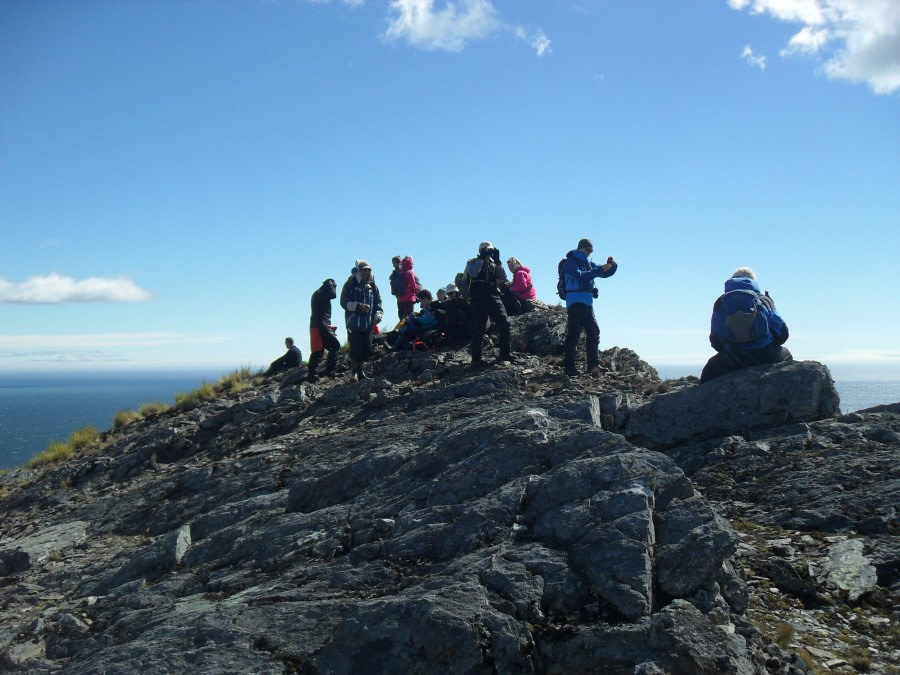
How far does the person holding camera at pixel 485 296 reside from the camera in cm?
1472

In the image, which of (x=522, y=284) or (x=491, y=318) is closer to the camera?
(x=491, y=318)

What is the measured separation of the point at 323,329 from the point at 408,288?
10.0ft

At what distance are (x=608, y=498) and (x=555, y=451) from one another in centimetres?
141

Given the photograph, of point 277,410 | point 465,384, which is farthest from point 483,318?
point 277,410

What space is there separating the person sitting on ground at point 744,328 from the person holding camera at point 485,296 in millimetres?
4375

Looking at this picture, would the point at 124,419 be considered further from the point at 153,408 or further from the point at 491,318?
the point at 491,318

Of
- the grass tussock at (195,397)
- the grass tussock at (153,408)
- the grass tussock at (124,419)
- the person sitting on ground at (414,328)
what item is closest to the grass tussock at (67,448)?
the grass tussock at (124,419)

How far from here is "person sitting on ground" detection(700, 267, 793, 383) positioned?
1143 centimetres

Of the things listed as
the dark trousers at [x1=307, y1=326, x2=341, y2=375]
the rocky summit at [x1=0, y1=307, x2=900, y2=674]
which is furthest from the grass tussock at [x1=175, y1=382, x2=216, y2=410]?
the rocky summit at [x1=0, y1=307, x2=900, y2=674]

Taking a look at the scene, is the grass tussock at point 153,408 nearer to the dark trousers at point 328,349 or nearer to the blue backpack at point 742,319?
the dark trousers at point 328,349

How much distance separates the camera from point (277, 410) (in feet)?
51.4

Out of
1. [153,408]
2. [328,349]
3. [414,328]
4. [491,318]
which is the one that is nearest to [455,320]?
[414,328]

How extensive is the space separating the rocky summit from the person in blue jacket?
2.31ft

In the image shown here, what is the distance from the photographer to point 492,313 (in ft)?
48.9
